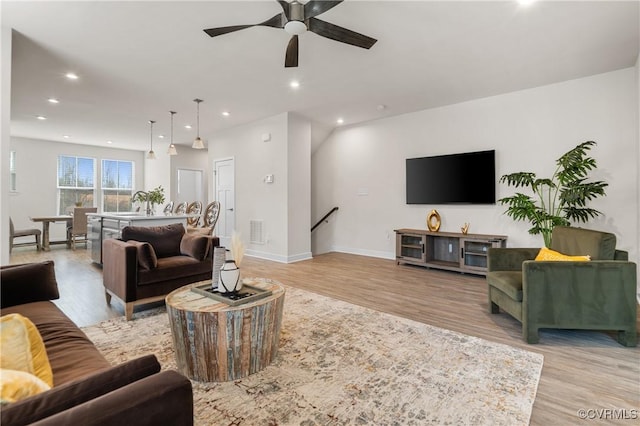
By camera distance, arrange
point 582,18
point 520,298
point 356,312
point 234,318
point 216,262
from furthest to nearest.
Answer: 1. point 356,312
2. point 582,18
3. point 520,298
4. point 216,262
5. point 234,318

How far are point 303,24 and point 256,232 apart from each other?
14.7 ft

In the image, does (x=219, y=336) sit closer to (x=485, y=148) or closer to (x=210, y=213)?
(x=210, y=213)

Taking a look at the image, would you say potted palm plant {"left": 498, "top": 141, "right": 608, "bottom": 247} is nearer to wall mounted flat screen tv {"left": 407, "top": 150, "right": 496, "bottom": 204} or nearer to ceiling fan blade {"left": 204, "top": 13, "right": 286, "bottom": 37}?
wall mounted flat screen tv {"left": 407, "top": 150, "right": 496, "bottom": 204}

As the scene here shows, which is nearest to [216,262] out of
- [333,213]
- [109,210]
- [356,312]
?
[356,312]

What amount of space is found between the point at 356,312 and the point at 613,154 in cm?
385

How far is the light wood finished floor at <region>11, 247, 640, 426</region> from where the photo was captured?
5.90 ft

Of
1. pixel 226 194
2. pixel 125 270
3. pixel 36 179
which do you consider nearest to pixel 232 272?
pixel 125 270

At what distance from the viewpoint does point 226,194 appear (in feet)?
23.2

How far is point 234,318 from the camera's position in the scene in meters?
1.85

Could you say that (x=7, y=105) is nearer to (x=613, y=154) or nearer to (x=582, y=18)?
(x=582, y=18)

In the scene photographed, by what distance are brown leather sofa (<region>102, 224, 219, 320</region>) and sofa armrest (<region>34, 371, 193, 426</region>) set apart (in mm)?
2444

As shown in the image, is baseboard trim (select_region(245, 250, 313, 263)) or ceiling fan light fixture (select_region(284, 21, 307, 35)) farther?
baseboard trim (select_region(245, 250, 313, 263))
